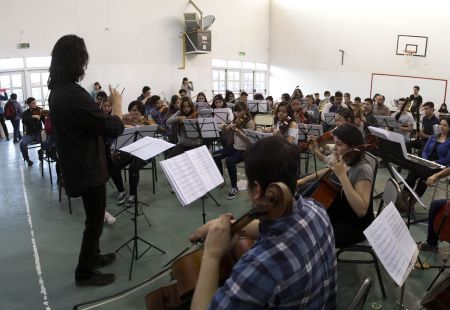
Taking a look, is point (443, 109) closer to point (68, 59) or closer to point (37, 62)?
point (68, 59)

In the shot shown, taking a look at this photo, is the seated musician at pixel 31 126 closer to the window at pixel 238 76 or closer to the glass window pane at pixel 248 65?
the window at pixel 238 76

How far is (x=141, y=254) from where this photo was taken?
136 inches

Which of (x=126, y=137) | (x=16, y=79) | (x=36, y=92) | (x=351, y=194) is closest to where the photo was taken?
(x=351, y=194)

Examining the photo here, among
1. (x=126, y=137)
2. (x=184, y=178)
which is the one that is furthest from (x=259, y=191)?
(x=126, y=137)

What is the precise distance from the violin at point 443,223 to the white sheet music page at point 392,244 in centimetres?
123

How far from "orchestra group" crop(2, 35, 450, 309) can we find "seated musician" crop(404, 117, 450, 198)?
0.01 metres

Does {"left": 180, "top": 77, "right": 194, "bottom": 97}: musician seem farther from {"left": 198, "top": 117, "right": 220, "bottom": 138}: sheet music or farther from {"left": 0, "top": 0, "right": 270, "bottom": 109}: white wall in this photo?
{"left": 198, "top": 117, "right": 220, "bottom": 138}: sheet music

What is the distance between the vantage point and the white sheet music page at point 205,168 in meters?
2.58

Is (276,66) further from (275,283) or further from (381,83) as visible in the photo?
(275,283)

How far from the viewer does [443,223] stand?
2967mm

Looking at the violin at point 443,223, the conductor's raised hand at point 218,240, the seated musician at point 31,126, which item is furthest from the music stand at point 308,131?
the seated musician at point 31,126

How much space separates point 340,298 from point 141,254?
1841mm

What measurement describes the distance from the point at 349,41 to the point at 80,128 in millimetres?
13156

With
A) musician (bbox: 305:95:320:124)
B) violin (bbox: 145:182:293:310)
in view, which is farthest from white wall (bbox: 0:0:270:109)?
violin (bbox: 145:182:293:310)
